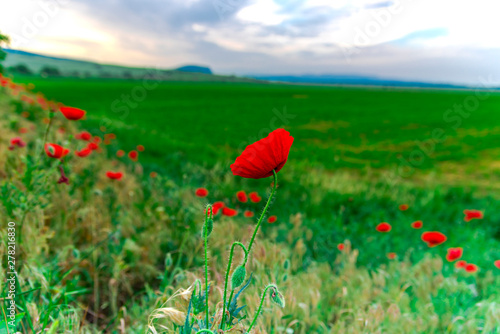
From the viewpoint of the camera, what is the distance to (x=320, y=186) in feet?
15.4

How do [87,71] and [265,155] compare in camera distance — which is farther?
[87,71]

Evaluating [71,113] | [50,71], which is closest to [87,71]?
[50,71]

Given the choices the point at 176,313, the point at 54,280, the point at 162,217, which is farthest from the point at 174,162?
the point at 176,313

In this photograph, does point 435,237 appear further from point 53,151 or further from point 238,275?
point 53,151

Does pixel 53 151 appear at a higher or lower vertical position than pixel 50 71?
lower

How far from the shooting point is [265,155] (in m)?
0.72

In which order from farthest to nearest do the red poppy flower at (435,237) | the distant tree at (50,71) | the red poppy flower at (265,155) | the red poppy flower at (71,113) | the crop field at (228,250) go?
the distant tree at (50,71), the red poppy flower at (435,237), the red poppy flower at (71,113), the crop field at (228,250), the red poppy flower at (265,155)

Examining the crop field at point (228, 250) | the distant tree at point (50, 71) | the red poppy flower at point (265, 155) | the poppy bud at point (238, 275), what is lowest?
the crop field at point (228, 250)

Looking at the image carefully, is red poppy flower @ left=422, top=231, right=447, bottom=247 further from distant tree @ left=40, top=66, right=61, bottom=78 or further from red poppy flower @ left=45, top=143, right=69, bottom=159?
distant tree @ left=40, top=66, right=61, bottom=78

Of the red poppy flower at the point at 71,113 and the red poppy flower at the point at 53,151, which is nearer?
the red poppy flower at the point at 53,151

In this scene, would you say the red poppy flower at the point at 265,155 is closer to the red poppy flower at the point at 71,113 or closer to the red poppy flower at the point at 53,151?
the red poppy flower at the point at 53,151

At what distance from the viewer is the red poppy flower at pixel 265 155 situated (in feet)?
2.36

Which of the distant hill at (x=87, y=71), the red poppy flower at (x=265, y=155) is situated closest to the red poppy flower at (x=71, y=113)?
the red poppy flower at (x=265, y=155)

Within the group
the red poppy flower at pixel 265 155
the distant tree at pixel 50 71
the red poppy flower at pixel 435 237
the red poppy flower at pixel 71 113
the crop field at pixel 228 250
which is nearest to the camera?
the red poppy flower at pixel 265 155
